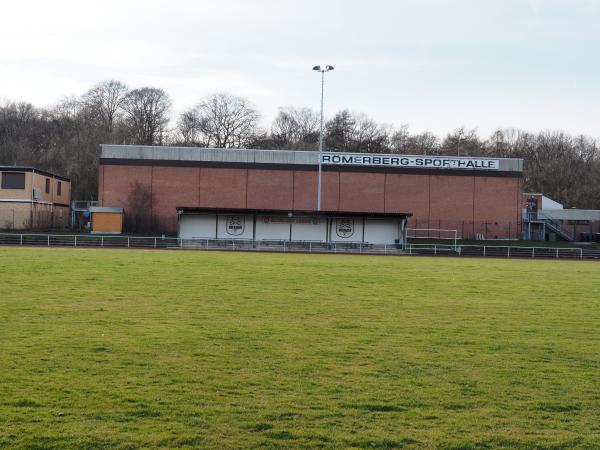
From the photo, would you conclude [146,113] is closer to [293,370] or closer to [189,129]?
[189,129]

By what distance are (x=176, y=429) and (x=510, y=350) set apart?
674 cm

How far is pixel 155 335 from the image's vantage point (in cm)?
1241

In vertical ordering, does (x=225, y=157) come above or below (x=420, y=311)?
above

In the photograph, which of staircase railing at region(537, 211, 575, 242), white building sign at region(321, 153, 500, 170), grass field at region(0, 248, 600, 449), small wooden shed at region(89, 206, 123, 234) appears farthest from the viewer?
staircase railing at region(537, 211, 575, 242)

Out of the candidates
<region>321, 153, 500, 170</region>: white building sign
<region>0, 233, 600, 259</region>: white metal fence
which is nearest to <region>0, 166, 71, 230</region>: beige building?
<region>0, 233, 600, 259</region>: white metal fence

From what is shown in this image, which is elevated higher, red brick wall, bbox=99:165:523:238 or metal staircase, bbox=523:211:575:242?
red brick wall, bbox=99:165:523:238

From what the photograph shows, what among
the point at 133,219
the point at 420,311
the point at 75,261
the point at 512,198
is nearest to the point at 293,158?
the point at 133,219

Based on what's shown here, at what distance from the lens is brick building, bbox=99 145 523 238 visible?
220ft

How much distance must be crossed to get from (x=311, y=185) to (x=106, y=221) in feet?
66.4

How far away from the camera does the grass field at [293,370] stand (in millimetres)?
7211

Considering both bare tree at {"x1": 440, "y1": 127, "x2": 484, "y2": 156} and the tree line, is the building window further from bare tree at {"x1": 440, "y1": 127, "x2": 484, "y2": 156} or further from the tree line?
bare tree at {"x1": 440, "y1": 127, "x2": 484, "y2": 156}

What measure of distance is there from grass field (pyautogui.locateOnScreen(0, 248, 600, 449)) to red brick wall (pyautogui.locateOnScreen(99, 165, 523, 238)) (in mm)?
47895

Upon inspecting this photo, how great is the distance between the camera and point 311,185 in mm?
68062

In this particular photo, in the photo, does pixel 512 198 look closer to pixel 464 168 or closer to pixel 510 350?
pixel 464 168
